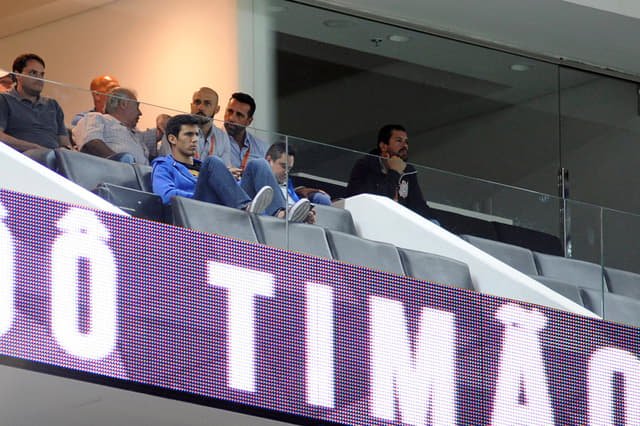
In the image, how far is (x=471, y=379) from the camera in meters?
6.18

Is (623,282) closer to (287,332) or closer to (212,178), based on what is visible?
(287,332)

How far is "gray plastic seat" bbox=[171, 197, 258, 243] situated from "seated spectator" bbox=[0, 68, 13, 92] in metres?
0.77

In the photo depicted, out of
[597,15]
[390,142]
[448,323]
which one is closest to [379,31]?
[597,15]

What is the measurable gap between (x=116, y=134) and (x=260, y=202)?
2.06 feet

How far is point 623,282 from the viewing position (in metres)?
6.93

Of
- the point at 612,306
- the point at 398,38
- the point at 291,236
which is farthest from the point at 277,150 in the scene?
the point at 398,38

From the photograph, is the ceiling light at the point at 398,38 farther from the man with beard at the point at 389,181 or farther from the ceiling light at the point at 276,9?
the man with beard at the point at 389,181

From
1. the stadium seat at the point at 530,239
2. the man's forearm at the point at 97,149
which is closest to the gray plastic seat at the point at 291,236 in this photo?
the man's forearm at the point at 97,149

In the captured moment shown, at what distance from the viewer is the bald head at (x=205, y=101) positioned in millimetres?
8453

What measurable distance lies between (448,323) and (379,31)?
5016mm

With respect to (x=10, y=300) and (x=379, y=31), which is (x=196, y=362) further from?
(x=379, y=31)

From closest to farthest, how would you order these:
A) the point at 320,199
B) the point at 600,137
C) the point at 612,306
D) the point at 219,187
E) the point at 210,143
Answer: the point at 219,187 < the point at 210,143 < the point at 320,199 < the point at 612,306 < the point at 600,137

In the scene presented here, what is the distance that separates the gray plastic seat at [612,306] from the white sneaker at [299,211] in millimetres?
1432

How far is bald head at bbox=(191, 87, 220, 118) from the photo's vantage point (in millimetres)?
8453
